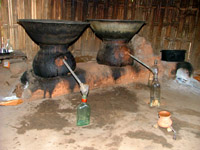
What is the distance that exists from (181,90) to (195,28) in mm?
2418

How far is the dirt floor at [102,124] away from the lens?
2223mm

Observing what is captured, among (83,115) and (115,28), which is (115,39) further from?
(83,115)

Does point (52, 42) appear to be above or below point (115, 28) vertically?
below

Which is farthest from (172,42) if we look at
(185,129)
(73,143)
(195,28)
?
(73,143)

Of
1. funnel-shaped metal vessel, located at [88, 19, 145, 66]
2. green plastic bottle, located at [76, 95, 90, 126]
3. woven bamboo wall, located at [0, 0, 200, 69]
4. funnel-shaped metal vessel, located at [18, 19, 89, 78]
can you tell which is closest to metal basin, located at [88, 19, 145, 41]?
funnel-shaped metal vessel, located at [88, 19, 145, 66]

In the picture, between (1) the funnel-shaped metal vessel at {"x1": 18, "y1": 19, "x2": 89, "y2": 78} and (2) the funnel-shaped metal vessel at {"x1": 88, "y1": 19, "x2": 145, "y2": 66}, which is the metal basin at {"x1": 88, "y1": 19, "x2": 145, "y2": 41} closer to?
(2) the funnel-shaped metal vessel at {"x1": 88, "y1": 19, "x2": 145, "y2": 66}

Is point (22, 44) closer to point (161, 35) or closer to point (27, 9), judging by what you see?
point (27, 9)

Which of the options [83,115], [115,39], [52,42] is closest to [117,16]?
[115,39]

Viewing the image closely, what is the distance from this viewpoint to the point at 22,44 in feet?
14.6

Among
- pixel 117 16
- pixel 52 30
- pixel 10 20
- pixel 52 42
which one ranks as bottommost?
pixel 52 42

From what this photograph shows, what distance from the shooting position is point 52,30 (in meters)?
2.96

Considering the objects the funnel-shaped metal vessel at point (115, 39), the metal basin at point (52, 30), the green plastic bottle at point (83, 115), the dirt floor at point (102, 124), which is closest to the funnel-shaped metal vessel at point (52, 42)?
the metal basin at point (52, 30)

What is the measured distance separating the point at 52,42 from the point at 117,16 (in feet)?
8.08

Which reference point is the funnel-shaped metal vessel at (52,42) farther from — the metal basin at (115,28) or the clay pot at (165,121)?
the clay pot at (165,121)
